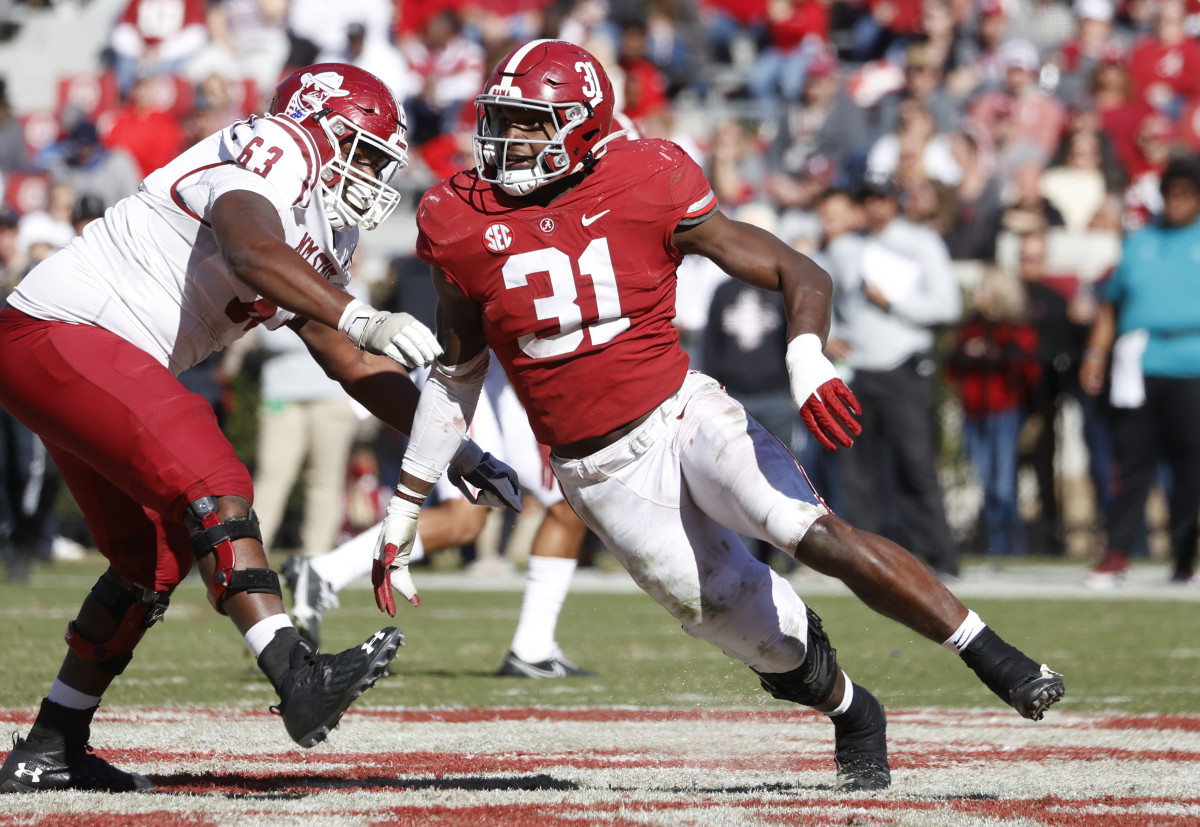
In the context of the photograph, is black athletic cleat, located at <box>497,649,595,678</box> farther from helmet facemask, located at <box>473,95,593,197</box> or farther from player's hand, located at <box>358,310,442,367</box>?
player's hand, located at <box>358,310,442,367</box>

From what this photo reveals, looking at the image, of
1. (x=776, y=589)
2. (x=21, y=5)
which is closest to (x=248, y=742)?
(x=776, y=589)

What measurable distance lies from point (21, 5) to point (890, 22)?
9774 mm

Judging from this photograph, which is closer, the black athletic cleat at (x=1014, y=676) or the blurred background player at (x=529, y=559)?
the black athletic cleat at (x=1014, y=676)

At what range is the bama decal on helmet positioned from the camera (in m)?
4.34

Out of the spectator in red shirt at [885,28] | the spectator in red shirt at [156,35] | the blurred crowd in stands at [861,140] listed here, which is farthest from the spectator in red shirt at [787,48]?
the spectator in red shirt at [156,35]

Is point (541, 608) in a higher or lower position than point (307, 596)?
lower

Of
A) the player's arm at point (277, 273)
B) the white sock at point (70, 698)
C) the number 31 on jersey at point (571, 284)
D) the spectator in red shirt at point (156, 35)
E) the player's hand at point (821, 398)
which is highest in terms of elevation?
the player's arm at point (277, 273)

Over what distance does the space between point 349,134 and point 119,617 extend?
1.35m

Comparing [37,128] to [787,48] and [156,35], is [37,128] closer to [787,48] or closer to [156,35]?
[156,35]

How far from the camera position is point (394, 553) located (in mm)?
4199

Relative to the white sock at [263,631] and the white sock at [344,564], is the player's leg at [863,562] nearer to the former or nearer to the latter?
the white sock at [263,631]

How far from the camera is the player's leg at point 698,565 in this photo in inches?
159

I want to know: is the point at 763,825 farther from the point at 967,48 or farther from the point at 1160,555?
the point at 967,48

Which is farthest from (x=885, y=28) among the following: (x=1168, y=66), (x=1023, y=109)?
(x=1168, y=66)
